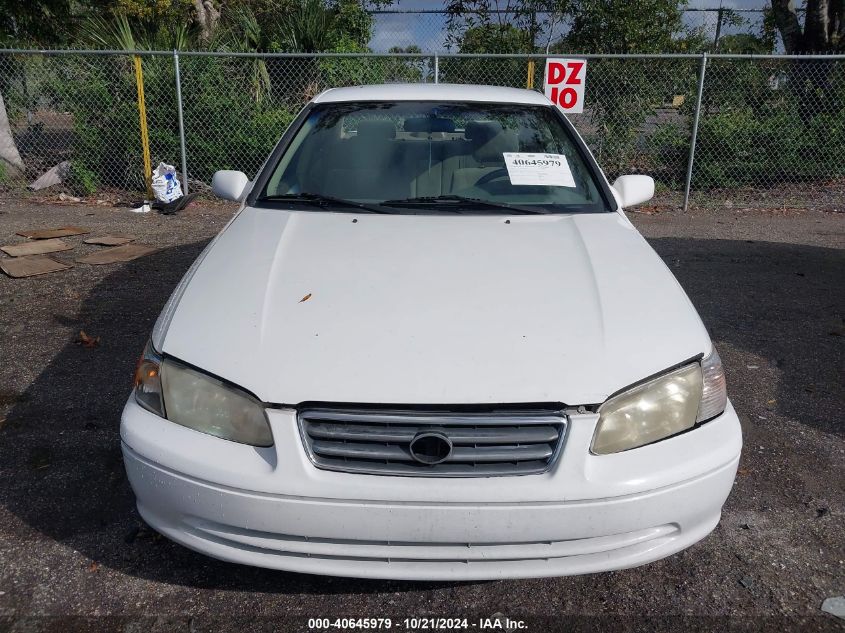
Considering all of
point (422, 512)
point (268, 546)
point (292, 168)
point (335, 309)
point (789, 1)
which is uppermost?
point (789, 1)

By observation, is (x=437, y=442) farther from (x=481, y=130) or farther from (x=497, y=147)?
(x=481, y=130)

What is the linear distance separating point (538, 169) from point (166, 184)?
22.3 feet

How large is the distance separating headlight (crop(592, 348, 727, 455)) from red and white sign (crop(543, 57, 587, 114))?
724 cm

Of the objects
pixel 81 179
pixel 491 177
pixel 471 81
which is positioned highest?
pixel 471 81

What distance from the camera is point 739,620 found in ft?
7.72

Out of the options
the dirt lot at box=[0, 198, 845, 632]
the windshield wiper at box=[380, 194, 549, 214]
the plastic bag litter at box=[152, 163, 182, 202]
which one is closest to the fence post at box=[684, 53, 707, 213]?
the dirt lot at box=[0, 198, 845, 632]

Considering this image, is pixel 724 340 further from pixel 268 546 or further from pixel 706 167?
pixel 706 167

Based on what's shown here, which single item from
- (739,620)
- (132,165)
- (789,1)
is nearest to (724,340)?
(739,620)

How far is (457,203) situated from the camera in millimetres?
3297

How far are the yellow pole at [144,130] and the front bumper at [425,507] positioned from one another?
810 cm

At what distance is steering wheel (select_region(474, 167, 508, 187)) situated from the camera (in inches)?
136

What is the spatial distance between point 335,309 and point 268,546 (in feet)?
2.53

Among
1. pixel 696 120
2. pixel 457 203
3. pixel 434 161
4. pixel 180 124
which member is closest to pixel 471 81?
pixel 696 120

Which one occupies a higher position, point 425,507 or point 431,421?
point 431,421
